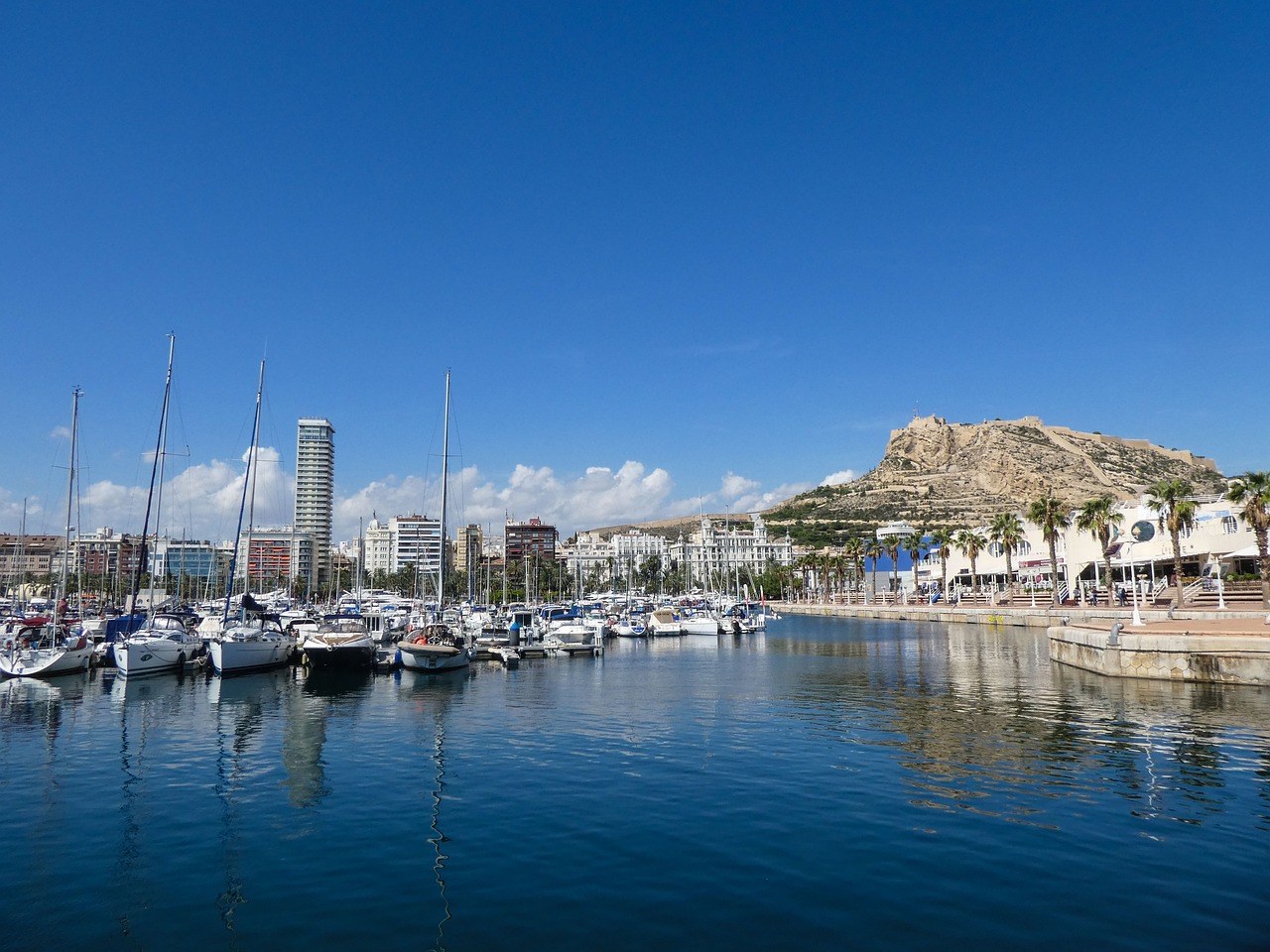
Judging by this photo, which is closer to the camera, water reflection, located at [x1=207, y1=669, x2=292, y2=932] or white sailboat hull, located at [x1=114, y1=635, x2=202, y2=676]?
water reflection, located at [x1=207, y1=669, x2=292, y2=932]

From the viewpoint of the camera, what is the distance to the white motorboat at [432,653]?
44.1m

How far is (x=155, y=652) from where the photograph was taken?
4291 cm

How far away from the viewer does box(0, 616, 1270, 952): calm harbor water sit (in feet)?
35.9

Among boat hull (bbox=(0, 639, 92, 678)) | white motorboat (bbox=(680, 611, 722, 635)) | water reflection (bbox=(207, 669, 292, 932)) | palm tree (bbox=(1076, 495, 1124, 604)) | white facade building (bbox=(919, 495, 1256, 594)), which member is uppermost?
palm tree (bbox=(1076, 495, 1124, 604))

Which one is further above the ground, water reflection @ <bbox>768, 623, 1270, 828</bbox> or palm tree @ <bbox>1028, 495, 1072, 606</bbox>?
palm tree @ <bbox>1028, 495, 1072, 606</bbox>

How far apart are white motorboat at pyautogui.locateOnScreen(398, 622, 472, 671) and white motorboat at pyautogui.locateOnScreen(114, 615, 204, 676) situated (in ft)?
39.0

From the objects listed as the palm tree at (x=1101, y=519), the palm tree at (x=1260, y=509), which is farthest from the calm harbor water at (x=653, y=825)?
the palm tree at (x=1101, y=519)

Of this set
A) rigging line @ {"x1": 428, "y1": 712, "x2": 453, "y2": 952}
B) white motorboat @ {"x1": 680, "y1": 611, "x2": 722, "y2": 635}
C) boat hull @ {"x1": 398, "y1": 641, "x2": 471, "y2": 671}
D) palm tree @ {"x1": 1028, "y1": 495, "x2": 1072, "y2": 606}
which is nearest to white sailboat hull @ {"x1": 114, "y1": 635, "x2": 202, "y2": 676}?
boat hull @ {"x1": 398, "y1": 641, "x2": 471, "y2": 671}

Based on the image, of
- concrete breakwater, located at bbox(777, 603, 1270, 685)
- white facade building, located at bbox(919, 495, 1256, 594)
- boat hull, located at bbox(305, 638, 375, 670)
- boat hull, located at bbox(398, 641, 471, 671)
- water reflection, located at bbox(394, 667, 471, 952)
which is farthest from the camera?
white facade building, located at bbox(919, 495, 1256, 594)

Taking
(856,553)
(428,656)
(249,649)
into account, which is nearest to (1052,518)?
(428,656)

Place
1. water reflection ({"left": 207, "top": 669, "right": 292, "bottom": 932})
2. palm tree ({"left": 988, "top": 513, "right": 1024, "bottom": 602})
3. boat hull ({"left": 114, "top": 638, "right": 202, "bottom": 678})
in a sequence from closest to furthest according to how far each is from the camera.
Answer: water reflection ({"left": 207, "top": 669, "right": 292, "bottom": 932}), boat hull ({"left": 114, "top": 638, "right": 202, "bottom": 678}), palm tree ({"left": 988, "top": 513, "right": 1024, "bottom": 602})

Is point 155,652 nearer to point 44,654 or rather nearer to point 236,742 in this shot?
point 44,654

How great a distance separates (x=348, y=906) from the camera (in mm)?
11617

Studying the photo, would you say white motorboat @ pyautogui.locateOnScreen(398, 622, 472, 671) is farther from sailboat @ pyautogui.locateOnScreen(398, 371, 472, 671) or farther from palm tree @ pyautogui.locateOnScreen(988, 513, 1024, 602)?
palm tree @ pyautogui.locateOnScreen(988, 513, 1024, 602)
